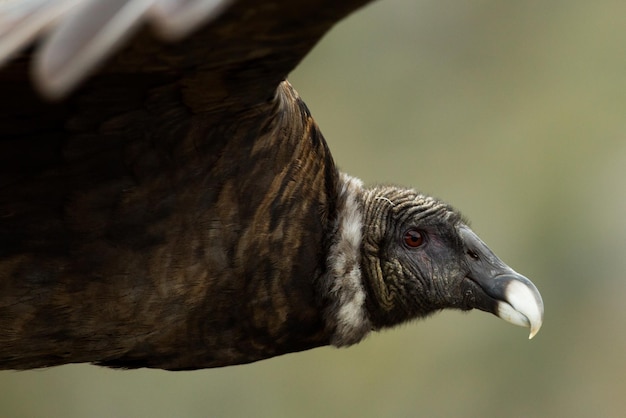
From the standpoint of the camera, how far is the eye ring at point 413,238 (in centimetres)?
389

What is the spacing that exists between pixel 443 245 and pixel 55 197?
5.17 ft

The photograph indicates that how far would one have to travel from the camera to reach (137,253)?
3.08 m

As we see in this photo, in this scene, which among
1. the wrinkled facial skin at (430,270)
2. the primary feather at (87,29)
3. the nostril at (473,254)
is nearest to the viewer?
the primary feather at (87,29)

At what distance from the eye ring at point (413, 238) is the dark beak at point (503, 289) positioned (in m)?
0.15

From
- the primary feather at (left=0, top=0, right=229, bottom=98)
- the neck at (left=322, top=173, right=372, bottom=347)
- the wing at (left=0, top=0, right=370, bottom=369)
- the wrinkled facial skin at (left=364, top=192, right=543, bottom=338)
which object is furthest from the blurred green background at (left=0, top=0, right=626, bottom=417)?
the primary feather at (left=0, top=0, right=229, bottom=98)

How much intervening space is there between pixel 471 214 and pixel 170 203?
5608mm

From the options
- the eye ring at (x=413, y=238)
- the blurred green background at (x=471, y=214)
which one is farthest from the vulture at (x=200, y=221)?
the blurred green background at (x=471, y=214)

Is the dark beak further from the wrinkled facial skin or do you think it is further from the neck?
the neck

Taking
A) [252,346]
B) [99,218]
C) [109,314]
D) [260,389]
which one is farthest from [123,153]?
[260,389]

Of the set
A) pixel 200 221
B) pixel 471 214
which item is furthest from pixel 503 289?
pixel 471 214

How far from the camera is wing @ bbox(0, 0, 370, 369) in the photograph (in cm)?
248

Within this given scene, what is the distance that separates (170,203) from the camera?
304 centimetres

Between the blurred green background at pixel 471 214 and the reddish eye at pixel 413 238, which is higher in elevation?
the reddish eye at pixel 413 238

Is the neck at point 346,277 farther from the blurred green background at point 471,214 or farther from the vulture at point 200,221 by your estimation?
the blurred green background at point 471,214
